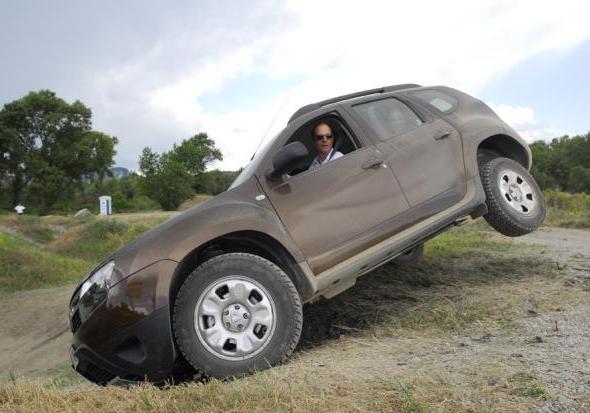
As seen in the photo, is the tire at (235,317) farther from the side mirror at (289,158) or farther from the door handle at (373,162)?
the door handle at (373,162)

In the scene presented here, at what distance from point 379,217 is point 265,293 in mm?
1143

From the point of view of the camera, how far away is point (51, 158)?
4478 centimetres

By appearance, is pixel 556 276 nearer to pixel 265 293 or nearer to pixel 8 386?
pixel 265 293

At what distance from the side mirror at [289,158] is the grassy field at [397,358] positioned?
4.29 ft

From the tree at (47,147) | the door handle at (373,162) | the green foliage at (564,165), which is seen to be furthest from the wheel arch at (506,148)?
the green foliage at (564,165)

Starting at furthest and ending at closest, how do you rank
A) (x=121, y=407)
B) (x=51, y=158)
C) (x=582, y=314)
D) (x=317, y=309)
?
1. (x=51, y=158)
2. (x=317, y=309)
3. (x=582, y=314)
4. (x=121, y=407)

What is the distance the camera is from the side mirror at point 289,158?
→ 3.68 meters

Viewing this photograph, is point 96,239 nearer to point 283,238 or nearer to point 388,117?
point 388,117

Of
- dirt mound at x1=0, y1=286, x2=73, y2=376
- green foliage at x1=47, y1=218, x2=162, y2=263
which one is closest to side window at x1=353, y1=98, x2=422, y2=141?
dirt mound at x1=0, y1=286, x2=73, y2=376

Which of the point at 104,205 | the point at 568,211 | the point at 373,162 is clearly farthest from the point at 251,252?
the point at 104,205

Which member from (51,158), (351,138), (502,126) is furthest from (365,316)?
(51,158)

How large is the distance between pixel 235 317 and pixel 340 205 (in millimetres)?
1148

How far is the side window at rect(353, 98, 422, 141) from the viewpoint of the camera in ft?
14.7

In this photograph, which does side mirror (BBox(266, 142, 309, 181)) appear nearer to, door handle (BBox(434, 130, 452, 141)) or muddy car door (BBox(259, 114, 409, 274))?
muddy car door (BBox(259, 114, 409, 274))
